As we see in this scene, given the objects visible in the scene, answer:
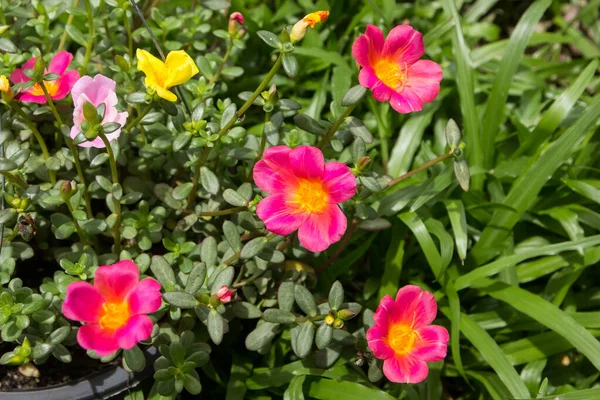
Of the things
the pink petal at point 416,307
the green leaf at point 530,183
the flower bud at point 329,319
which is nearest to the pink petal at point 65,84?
the flower bud at point 329,319

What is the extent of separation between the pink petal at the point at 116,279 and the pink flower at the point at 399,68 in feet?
2.33

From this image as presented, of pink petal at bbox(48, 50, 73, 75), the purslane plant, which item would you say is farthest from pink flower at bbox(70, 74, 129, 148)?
pink petal at bbox(48, 50, 73, 75)

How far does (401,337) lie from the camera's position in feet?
5.70

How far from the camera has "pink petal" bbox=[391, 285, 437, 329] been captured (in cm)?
173

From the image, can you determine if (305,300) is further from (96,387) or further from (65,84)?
(65,84)

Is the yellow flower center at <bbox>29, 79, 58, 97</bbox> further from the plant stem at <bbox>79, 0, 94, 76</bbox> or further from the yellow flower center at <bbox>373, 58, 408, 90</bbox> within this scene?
the yellow flower center at <bbox>373, 58, 408, 90</bbox>

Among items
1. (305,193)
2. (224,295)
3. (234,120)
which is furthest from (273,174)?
(224,295)

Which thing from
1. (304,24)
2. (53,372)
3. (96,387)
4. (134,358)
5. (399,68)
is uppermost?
(304,24)

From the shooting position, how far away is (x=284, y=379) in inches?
79.5

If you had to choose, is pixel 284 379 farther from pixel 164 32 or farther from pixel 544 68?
pixel 544 68

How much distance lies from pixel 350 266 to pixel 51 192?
98cm

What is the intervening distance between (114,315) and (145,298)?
97 mm

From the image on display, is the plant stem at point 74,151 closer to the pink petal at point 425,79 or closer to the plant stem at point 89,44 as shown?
the plant stem at point 89,44

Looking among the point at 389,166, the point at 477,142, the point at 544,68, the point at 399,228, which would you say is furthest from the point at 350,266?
the point at 544,68
